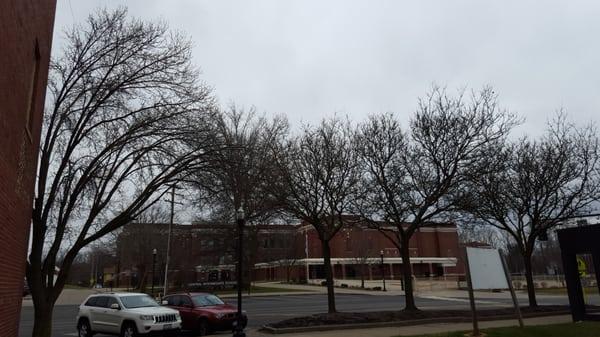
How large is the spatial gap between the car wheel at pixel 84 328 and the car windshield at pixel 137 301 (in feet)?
6.51

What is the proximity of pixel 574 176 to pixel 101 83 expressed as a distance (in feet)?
71.4

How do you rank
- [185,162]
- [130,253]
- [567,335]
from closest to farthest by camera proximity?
1. [567,335]
2. [185,162]
3. [130,253]

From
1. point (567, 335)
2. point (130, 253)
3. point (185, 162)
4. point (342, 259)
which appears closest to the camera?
point (567, 335)

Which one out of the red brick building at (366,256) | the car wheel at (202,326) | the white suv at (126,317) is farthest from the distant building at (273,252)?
the white suv at (126,317)

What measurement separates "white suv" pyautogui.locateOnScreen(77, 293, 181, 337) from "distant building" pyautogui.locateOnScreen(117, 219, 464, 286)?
2628 cm

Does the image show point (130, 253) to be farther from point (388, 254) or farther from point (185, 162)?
point (185, 162)

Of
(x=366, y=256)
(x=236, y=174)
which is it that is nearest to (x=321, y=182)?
(x=236, y=174)

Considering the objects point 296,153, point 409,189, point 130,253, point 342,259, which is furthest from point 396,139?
point 342,259

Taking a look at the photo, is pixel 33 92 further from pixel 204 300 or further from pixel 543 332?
pixel 543 332

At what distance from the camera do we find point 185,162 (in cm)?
1764

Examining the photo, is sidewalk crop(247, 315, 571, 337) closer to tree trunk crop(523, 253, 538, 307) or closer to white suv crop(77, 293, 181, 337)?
white suv crop(77, 293, 181, 337)

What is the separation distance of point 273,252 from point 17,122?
7049 cm

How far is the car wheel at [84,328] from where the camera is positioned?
1856 cm

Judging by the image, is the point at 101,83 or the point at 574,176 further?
the point at 574,176
